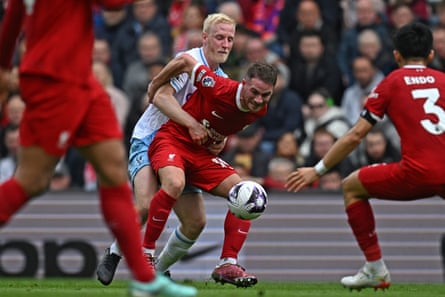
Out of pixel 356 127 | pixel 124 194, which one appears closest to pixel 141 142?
pixel 356 127

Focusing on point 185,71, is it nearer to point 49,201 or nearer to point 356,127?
point 356,127

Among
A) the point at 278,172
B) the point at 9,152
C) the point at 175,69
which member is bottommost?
the point at 9,152

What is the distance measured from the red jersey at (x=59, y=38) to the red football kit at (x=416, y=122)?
3.30m

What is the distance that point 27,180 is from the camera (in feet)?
25.3

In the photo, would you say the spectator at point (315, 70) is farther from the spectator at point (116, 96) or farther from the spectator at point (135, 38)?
the spectator at point (116, 96)

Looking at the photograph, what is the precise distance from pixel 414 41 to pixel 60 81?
12.7 feet

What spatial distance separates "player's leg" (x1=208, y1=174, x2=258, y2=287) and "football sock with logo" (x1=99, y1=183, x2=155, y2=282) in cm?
270

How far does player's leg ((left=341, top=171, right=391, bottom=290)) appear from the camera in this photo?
10.4 meters

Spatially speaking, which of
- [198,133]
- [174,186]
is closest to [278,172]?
[198,133]

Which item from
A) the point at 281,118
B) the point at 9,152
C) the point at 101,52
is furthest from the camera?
the point at 101,52

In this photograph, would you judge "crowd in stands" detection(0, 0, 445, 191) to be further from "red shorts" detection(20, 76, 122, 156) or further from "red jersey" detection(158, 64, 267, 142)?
"red shorts" detection(20, 76, 122, 156)

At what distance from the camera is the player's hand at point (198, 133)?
10.3 m

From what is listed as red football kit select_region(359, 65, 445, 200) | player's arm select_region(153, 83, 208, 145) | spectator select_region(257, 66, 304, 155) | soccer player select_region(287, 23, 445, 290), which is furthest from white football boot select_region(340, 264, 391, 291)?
spectator select_region(257, 66, 304, 155)

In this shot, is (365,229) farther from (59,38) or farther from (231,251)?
(59,38)
